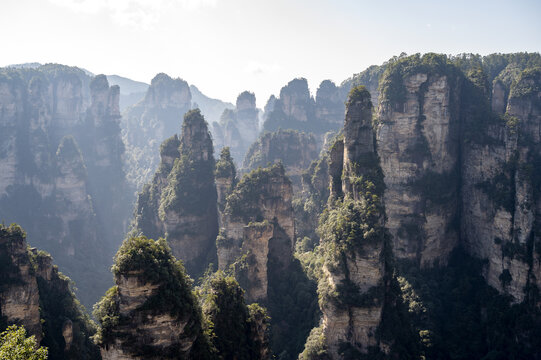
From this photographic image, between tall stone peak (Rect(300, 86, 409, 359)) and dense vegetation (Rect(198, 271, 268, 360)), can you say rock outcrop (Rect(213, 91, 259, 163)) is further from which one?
dense vegetation (Rect(198, 271, 268, 360))

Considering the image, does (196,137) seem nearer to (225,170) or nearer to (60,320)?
(225,170)

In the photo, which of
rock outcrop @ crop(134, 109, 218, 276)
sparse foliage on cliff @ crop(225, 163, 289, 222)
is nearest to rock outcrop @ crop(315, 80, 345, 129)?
rock outcrop @ crop(134, 109, 218, 276)

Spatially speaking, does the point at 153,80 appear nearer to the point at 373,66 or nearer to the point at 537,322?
the point at 373,66

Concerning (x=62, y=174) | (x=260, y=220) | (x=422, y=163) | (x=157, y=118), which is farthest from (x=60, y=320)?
(x=157, y=118)

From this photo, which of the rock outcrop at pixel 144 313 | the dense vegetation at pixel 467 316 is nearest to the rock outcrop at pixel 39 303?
the rock outcrop at pixel 144 313

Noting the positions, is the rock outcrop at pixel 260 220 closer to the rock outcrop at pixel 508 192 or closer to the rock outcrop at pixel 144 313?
the rock outcrop at pixel 508 192
